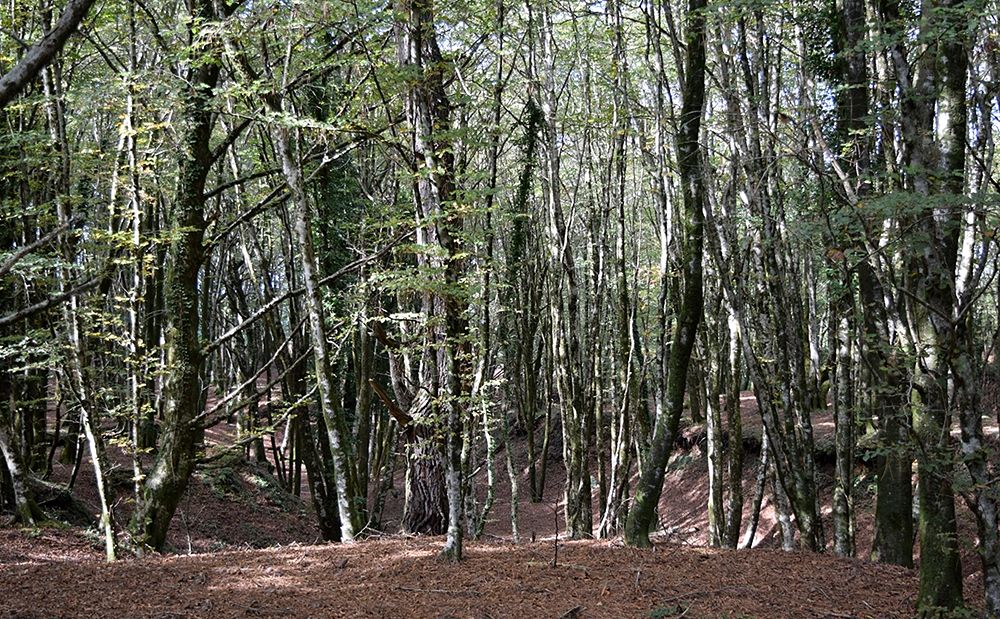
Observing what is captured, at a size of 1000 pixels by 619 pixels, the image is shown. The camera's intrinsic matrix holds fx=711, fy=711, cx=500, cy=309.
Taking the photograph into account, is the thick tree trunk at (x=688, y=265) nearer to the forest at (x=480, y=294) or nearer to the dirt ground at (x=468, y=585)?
the forest at (x=480, y=294)

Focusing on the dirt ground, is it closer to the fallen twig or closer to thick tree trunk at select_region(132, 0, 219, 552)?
the fallen twig

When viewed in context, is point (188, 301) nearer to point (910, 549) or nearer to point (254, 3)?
point (254, 3)

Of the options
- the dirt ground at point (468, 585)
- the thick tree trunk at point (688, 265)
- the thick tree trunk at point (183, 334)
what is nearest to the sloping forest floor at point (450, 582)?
the dirt ground at point (468, 585)

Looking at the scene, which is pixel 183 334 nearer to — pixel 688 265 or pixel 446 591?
pixel 446 591

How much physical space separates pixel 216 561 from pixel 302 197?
13.1 feet

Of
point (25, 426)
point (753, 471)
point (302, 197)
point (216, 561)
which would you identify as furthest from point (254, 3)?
point (753, 471)

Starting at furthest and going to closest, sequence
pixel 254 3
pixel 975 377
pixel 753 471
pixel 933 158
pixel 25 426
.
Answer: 1. pixel 753 471
2. pixel 25 426
3. pixel 254 3
4. pixel 933 158
5. pixel 975 377

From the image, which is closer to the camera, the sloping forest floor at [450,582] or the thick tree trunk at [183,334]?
the sloping forest floor at [450,582]

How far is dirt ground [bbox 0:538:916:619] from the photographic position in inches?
221

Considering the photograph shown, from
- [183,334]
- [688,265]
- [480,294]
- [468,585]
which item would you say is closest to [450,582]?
[468,585]

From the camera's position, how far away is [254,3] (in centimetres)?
892

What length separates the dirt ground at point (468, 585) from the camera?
18.4 ft

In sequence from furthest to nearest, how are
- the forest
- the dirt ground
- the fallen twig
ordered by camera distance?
1. the fallen twig
2. the dirt ground
3. the forest

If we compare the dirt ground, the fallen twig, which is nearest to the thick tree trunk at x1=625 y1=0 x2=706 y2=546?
the dirt ground
